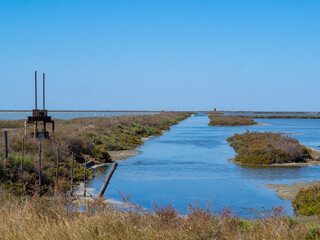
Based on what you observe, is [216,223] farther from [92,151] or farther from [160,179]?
[92,151]

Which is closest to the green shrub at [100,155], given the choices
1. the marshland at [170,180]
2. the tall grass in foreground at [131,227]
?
the marshland at [170,180]

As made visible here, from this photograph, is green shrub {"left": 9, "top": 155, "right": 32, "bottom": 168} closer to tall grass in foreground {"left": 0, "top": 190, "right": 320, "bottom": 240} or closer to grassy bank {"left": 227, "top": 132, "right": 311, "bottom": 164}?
tall grass in foreground {"left": 0, "top": 190, "right": 320, "bottom": 240}

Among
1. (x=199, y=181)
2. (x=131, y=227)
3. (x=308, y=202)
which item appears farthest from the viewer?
(x=199, y=181)

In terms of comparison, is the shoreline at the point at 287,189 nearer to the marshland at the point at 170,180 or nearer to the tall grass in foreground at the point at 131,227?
the marshland at the point at 170,180

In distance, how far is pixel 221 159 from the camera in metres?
29.5

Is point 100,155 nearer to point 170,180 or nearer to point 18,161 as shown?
point 170,180

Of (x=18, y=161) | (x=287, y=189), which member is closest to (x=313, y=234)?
(x=287, y=189)

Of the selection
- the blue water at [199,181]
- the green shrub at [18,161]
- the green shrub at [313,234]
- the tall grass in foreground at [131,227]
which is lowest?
the blue water at [199,181]

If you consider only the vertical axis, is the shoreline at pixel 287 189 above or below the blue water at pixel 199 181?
above

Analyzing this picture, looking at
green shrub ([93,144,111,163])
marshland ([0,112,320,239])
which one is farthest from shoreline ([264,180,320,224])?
green shrub ([93,144,111,163])

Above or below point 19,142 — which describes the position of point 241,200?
below

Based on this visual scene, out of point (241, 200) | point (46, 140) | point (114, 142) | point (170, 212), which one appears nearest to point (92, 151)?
→ point (46, 140)

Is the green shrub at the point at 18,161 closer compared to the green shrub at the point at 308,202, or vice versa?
the green shrub at the point at 308,202

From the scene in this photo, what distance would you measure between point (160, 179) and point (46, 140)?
6.66 meters
